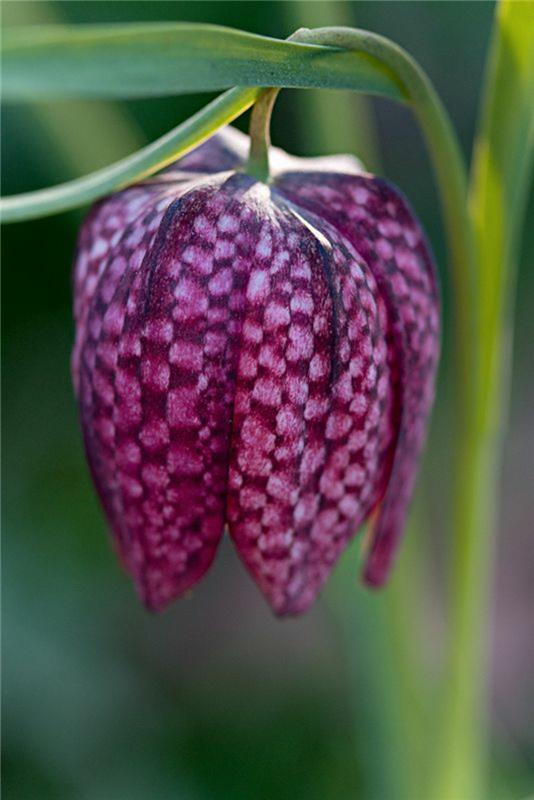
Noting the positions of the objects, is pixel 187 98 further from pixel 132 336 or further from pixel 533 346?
pixel 132 336

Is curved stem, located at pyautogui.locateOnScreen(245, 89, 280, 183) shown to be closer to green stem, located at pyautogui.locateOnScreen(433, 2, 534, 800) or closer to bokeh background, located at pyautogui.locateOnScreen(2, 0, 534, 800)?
green stem, located at pyautogui.locateOnScreen(433, 2, 534, 800)

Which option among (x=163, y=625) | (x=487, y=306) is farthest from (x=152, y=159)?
(x=163, y=625)

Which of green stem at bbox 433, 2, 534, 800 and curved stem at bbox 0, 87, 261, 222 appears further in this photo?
green stem at bbox 433, 2, 534, 800

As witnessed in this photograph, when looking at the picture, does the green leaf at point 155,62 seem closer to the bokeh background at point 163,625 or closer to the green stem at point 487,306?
the green stem at point 487,306

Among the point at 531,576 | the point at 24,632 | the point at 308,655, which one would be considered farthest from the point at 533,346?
the point at 24,632

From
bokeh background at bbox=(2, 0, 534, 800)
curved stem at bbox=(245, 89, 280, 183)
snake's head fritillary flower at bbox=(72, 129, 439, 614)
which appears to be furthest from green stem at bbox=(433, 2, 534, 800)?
bokeh background at bbox=(2, 0, 534, 800)

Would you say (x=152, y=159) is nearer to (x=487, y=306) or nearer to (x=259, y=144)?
(x=259, y=144)

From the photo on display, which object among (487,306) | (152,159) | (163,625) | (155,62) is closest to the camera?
(155,62)
